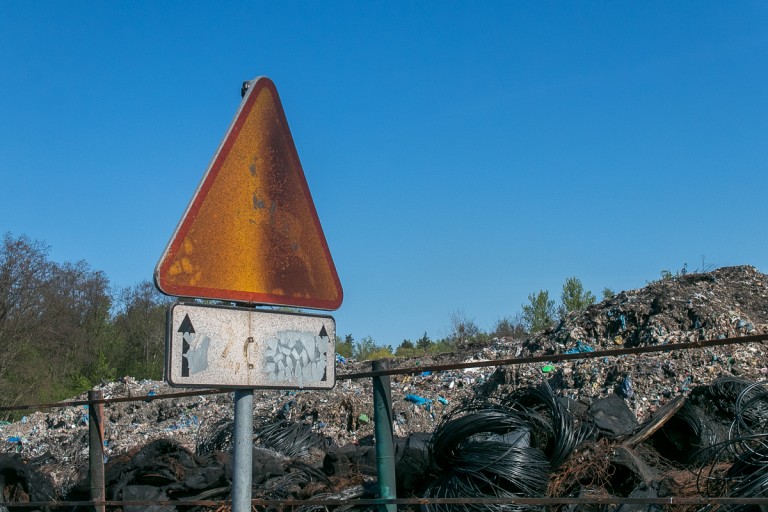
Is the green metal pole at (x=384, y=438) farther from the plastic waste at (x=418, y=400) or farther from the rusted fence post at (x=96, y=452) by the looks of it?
the plastic waste at (x=418, y=400)

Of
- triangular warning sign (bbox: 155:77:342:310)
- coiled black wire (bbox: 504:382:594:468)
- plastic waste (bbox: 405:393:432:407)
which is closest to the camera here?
triangular warning sign (bbox: 155:77:342:310)

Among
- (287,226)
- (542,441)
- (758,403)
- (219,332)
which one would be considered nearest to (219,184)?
(287,226)

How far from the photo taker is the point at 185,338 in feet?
7.57

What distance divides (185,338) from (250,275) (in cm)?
32

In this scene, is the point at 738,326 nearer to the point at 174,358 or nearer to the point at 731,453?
the point at 731,453

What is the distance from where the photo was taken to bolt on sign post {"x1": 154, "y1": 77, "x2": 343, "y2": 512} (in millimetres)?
2354

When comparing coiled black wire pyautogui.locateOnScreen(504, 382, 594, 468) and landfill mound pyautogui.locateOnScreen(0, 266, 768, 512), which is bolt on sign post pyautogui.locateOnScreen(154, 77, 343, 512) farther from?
coiled black wire pyautogui.locateOnScreen(504, 382, 594, 468)

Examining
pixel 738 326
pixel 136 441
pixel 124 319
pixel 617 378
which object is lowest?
pixel 136 441

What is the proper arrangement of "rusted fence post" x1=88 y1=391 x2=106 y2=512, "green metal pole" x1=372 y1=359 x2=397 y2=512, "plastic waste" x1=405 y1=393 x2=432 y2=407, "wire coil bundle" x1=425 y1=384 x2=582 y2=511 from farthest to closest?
"plastic waste" x1=405 y1=393 x2=432 y2=407
"rusted fence post" x1=88 y1=391 x2=106 y2=512
"wire coil bundle" x1=425 y1=384 x2=582 y2=511
"green metal pole" x1=372 y1=359 x2=397 y2=512

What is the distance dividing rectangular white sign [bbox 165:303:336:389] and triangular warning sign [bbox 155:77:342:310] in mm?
71

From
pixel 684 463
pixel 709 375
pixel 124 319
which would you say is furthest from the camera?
pixel 124 319

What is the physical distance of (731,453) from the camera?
4773 millimetres

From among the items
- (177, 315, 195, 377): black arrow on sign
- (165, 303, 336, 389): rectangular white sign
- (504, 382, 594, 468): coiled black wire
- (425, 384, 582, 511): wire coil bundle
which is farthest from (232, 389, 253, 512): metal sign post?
(504, 382, 594, 468): coiled black wire

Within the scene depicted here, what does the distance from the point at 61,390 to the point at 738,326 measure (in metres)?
25.7
